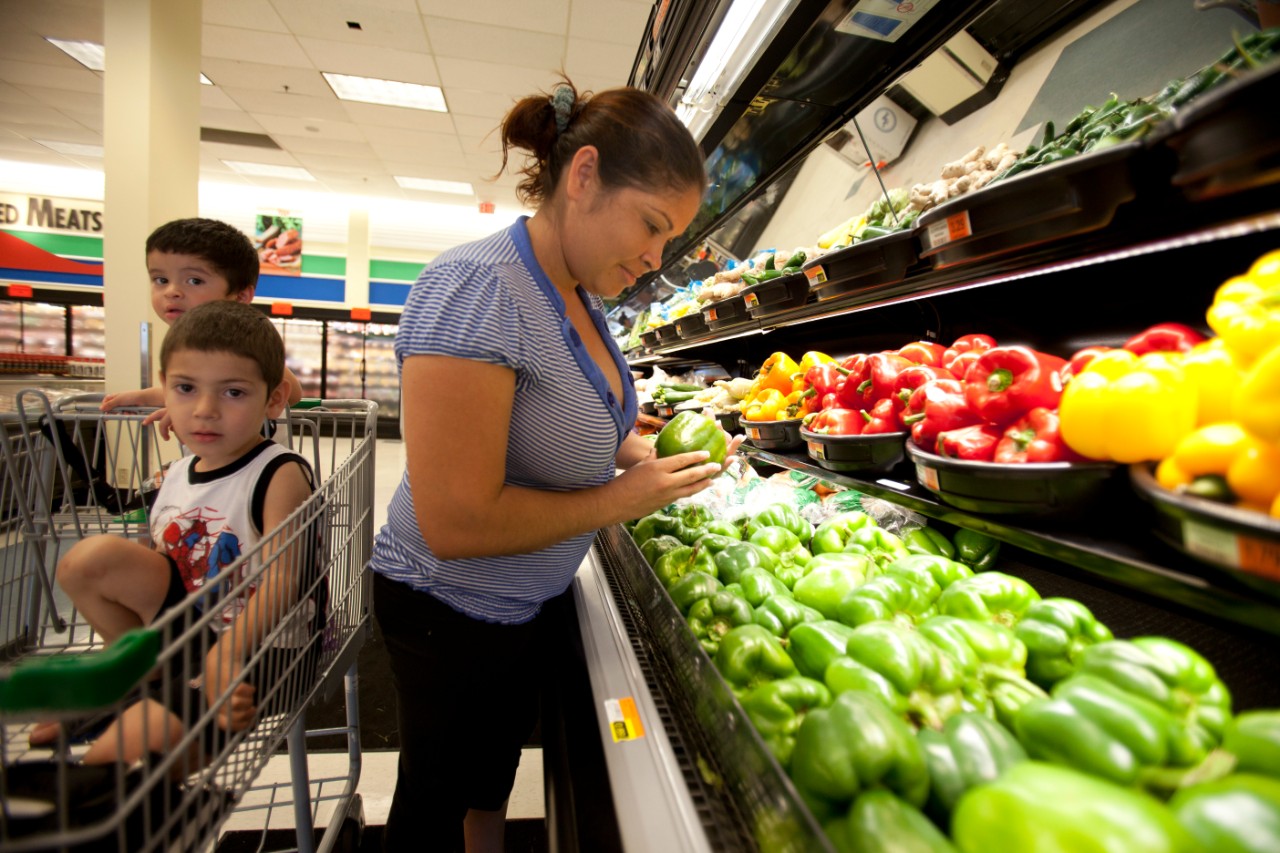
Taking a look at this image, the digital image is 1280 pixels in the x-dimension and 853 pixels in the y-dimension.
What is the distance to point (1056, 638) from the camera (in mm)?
924

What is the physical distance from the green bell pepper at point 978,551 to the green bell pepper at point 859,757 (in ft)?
2.64

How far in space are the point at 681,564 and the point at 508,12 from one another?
16.4 feet

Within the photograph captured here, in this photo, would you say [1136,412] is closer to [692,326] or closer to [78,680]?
[78,680]

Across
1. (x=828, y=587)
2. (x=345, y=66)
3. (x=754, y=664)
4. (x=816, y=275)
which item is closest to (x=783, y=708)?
(x=754, y=664)

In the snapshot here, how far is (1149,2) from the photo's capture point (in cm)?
154

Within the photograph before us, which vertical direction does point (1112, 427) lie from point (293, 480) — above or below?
above

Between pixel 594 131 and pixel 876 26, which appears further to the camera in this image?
pixel 876 26

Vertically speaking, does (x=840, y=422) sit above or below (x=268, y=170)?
below

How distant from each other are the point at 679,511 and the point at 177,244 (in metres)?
1.69

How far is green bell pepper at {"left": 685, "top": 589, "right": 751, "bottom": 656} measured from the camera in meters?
1.21

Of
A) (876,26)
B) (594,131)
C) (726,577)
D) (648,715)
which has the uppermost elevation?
(876,26)

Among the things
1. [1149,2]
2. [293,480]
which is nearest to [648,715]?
[293,480]

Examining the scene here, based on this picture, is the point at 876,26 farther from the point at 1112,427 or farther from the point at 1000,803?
the point at 1000,803

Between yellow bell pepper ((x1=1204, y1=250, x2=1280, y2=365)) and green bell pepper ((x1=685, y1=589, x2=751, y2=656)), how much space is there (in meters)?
0.84
